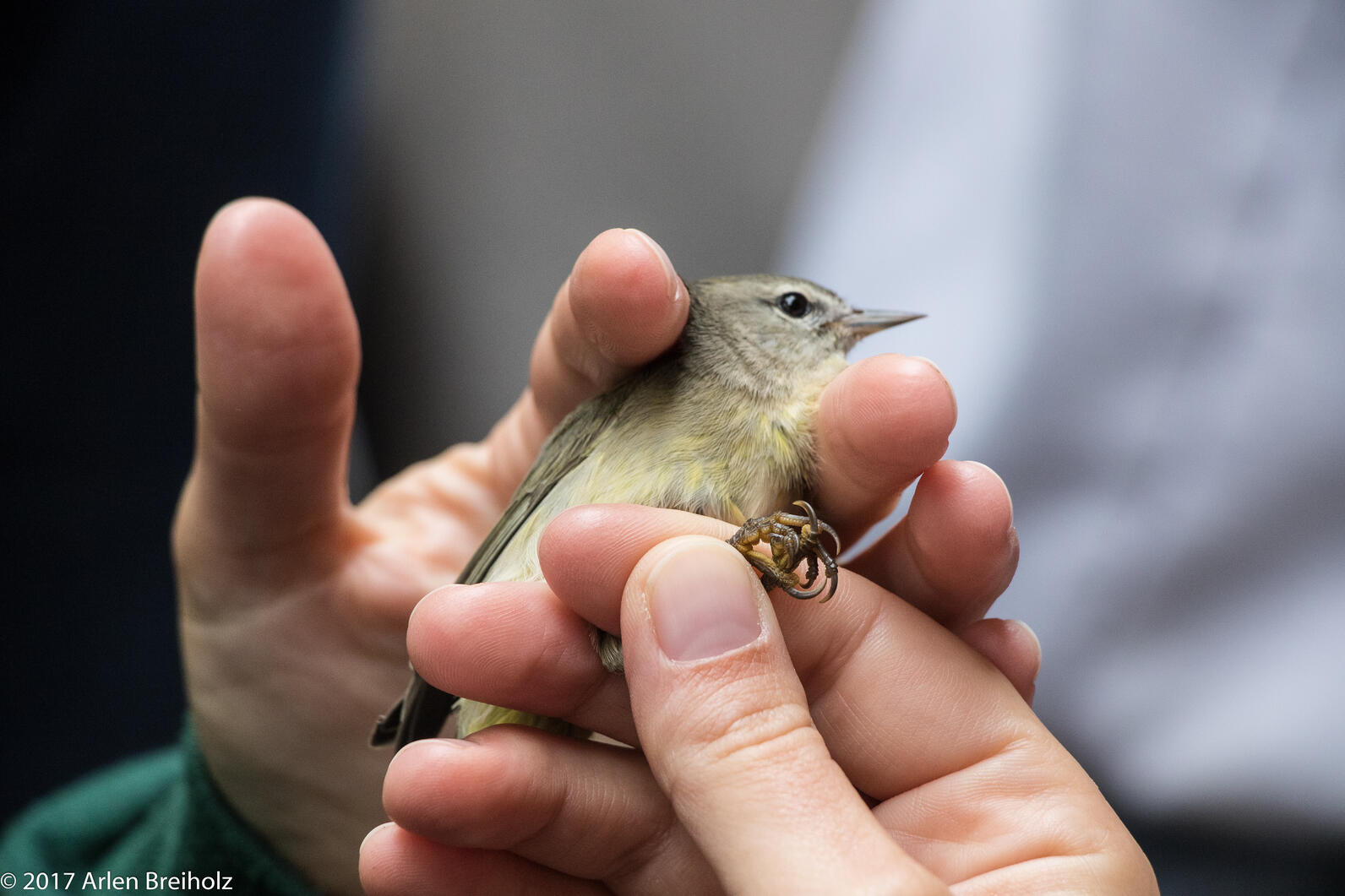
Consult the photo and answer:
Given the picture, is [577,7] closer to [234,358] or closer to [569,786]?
[234,358]

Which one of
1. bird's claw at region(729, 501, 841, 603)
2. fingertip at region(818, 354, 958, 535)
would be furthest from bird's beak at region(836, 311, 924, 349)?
bird's claw at region(729, 501, 841, 603)

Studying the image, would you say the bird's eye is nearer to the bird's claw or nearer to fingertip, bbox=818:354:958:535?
fingertip, bbox=818:354:958:535

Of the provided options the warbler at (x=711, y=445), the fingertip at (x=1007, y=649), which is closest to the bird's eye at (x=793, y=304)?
the warbler at (x=711, y=445)

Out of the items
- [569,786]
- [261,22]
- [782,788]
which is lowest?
[569,786]

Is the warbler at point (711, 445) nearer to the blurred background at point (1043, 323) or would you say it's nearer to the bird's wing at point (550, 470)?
the bird's wing at point (550, 470)

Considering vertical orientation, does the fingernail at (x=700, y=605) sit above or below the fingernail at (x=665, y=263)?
below

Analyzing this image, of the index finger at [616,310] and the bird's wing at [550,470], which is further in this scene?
the bird's wing at [550,470]

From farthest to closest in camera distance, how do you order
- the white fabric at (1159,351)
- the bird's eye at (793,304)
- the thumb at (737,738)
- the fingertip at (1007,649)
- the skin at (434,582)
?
the white fabric at (1159,351), the bird's eye at (793,304), the fingertip at (1007,649), the skin at (434,582), the thumb at (737,738)

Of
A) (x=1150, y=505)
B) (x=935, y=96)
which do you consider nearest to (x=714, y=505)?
(x=1150, y=505)
